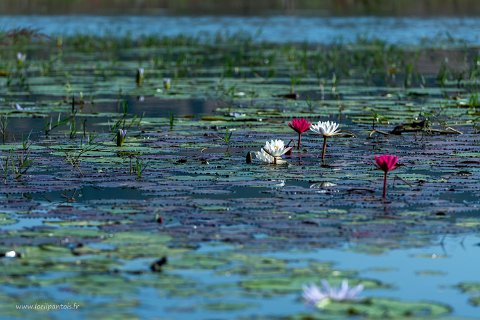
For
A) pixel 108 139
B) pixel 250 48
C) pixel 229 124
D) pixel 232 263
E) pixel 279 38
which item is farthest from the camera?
pixel 279 38

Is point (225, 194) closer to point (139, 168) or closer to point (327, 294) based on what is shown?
point (139, 168)

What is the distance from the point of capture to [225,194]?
5.12 m

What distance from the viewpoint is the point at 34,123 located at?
27.3ft

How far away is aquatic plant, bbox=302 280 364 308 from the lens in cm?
322

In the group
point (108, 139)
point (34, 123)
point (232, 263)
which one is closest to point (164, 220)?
point (232, 263)

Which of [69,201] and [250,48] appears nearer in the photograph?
[69,201]

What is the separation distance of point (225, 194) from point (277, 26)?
20.5 metres

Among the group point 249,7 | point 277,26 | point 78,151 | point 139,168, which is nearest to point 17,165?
point 78,151

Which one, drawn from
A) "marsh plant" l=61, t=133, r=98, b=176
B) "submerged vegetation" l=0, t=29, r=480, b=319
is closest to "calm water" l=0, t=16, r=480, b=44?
"submerged vegetation" l=0, t=29, r=480, b=319

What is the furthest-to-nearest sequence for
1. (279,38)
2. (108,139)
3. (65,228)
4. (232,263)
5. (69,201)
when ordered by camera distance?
1. (279,38)
2. (108,139)
3. (69,201)
4. (65,228)
5. (232,263)

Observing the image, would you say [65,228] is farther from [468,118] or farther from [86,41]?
[86,41]

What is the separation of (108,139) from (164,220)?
2688 millimetres

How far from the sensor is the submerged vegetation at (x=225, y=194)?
136 inches

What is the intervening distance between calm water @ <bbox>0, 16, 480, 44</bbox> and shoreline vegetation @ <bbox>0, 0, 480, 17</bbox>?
7.81 feet
